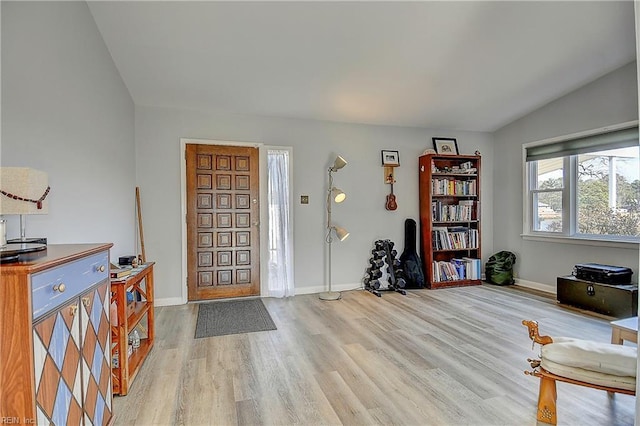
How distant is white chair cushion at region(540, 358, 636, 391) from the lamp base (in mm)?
2794

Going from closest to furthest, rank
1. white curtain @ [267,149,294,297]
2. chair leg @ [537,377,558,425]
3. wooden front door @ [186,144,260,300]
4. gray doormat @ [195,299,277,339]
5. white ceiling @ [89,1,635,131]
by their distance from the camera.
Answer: chair leg @ [537,377,558,425], white ceiling @ [89,1,635,131], gray doormat @ [195,299,277,339], wooden front door @ [186,144,260,300], white curtain @ [267,149,294,297]

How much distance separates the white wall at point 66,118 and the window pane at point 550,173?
539 cm

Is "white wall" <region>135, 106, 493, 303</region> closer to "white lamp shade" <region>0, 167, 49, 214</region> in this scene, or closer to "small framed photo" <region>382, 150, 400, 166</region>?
"small framed photo" <region>382, 150, 400, 166</region>

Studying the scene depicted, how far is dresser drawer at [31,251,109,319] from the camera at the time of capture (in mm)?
1092

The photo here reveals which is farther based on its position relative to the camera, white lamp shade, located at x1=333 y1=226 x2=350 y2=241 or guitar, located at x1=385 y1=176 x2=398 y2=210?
guitar, located at x1=385 y1=176 x2=398 y2=210

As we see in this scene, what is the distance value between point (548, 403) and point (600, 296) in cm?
269

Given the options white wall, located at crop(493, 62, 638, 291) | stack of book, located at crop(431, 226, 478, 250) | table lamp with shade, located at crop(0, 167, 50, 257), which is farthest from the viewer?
stack of book, located at crop(431, 226, 478, 250)

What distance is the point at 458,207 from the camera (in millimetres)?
5129

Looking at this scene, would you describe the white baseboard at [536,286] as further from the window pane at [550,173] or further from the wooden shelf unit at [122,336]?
the wooden shelf unit at [122,336]

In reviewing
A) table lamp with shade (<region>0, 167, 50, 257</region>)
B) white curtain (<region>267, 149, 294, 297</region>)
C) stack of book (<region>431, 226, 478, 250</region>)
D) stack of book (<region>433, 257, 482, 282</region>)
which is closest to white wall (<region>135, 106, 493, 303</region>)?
white curtain (<region>267, 149, 294, 297</region>)

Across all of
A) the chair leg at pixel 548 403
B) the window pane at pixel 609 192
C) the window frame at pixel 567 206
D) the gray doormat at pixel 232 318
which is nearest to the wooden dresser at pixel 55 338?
the gray doormat at pixel 232 318

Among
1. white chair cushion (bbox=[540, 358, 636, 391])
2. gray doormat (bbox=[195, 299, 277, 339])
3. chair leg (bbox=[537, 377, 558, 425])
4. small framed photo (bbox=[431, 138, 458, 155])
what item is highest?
small framed photo (bbox=[431, 138, 458, 155])

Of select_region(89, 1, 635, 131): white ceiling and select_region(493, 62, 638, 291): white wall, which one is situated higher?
select_region(89, 1, 635, 131): white ceiling

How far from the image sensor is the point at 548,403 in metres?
1.67
